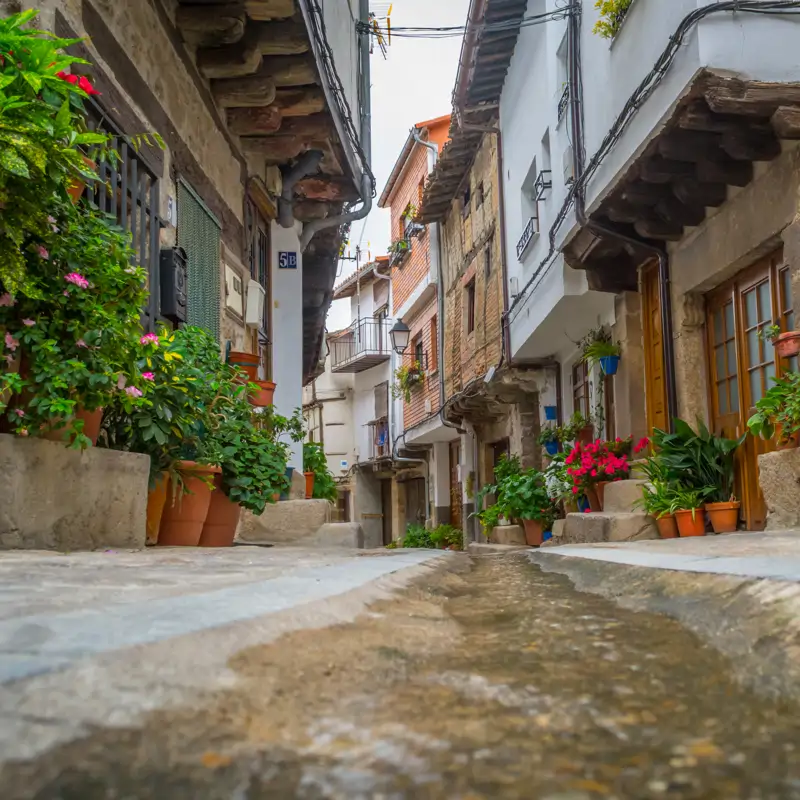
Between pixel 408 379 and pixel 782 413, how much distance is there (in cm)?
1584

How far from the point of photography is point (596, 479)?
335 inches

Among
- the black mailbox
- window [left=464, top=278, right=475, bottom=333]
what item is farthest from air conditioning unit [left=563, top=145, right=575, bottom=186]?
window [left=464, top=278, right=475, bottom=333]

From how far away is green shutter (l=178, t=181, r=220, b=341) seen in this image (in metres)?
6.12

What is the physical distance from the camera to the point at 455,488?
19859 millimetres

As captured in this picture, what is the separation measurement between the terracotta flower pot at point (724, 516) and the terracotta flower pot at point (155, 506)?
161 inches

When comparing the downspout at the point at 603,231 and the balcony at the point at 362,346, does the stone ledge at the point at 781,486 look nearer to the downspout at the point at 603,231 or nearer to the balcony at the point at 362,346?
the downspout at the point at 603,231

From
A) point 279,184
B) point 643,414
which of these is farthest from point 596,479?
point 279,184

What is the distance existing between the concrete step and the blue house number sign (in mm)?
4271

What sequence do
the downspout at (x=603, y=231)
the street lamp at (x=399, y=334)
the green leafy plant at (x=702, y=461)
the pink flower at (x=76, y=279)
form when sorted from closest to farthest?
the pink flower at (x=76, y=279) < the green leafy plant at (x=702, y=461) < the downspout at (x=603, y=231) < the street lamp at (x=399, y=334)

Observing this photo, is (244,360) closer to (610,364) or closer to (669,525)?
(669,525)

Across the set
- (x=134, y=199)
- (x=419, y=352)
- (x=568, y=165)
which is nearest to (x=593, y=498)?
(x=568, y=165)

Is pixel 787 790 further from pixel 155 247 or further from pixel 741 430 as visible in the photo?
pixel 741 430

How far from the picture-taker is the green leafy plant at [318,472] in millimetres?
10703

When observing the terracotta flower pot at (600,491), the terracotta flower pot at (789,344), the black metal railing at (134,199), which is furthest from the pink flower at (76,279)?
the terracotta flower pot at (600,491)
